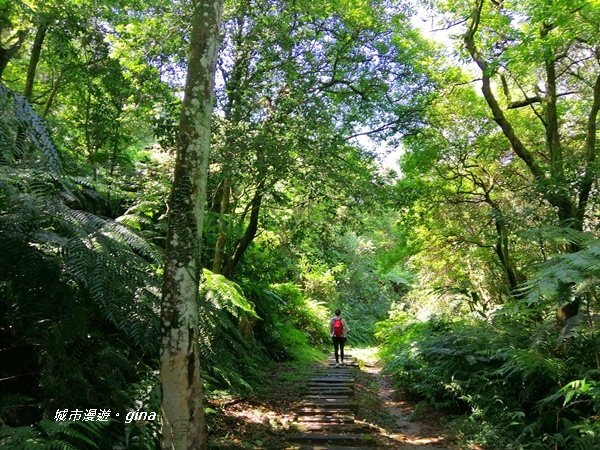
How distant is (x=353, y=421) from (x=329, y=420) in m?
0.33

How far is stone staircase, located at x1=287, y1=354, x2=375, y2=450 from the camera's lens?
5168 mm

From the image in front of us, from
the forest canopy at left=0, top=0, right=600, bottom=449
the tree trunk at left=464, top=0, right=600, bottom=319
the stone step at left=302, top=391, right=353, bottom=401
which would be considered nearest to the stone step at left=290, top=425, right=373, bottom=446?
the forest canopy at left=0, top=0, right=600, bottom=449

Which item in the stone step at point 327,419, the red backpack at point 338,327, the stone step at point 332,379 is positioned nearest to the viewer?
the stone step at point 327,419

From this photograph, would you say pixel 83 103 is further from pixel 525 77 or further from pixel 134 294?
pixel 525 77

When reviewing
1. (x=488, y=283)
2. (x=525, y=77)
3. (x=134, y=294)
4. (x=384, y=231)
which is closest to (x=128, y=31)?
Result: (x=134, y=294)

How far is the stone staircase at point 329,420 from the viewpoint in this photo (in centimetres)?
517

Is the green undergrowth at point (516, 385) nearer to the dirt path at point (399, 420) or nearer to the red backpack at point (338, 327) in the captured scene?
the dirt path at point (399, 420)

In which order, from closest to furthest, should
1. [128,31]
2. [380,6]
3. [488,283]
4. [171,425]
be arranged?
[171,425] → [128,31] → [380,6] → [488,283]

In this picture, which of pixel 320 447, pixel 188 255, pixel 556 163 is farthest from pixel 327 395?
pixel 556 163

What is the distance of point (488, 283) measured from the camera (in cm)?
1365

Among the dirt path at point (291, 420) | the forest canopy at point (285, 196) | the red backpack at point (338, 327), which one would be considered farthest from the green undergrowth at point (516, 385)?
the red backpack at point (338, 327)

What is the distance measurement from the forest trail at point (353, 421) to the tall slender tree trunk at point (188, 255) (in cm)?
225

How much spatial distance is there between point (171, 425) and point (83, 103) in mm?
10438

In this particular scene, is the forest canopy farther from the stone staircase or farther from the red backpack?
the red backpack
